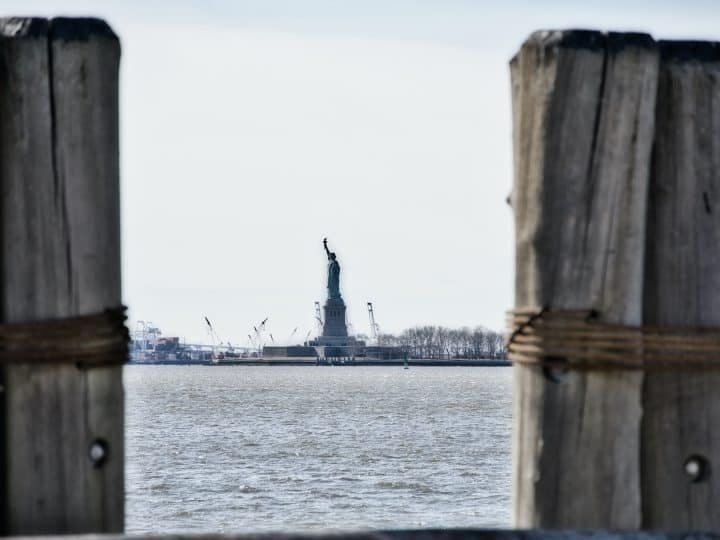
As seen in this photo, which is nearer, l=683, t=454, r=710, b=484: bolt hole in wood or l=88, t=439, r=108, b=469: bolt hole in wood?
l=88, t=439, r=108, b=469: bolt hole in wood

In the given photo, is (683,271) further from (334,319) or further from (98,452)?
(334,319)

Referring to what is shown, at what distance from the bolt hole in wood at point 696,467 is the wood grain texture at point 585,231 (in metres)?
0.15

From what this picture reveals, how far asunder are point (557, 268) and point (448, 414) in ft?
232

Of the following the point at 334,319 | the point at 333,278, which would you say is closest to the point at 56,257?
the point at 333,278

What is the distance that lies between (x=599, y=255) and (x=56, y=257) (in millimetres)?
1137

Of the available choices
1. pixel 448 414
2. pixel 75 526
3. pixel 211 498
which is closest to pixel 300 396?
pixel 448 414

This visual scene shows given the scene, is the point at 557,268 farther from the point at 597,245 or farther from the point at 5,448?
the point at 5,448

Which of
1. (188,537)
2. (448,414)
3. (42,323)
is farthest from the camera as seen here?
(448,414)

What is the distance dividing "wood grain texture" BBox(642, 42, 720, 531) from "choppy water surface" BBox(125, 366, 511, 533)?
1913cm

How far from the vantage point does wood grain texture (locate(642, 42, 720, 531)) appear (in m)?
3.31

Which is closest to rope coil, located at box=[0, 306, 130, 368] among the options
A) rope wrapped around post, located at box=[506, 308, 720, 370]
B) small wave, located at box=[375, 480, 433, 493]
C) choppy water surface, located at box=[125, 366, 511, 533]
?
rope wrapped around post, located at box=[506, 308, 720, 370]

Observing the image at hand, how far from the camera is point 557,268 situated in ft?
10.6

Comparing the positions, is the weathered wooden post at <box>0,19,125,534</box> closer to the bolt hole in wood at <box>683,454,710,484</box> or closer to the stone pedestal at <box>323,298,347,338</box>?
the bolt hole in wood at <box>683,454,710,484</box>

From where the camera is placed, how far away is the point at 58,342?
3164 millimetres
